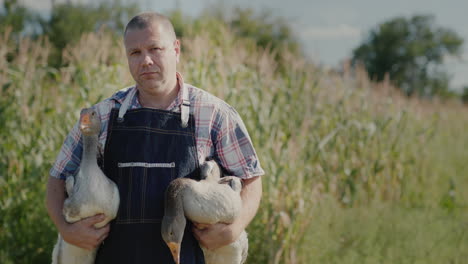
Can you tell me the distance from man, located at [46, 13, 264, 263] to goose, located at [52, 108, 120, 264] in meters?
0.04

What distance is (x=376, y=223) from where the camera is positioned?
195 inches

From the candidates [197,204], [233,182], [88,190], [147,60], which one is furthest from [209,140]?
[88,190]

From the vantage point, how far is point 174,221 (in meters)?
1.93

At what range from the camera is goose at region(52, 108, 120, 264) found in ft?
6.33

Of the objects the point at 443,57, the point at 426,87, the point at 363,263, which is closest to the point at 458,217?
the point at 363,263

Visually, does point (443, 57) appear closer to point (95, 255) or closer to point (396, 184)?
point (396, 184)

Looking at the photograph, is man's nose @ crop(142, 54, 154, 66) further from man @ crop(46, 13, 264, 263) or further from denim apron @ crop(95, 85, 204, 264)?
denim apron @ crop(95, 85, 204, 264)

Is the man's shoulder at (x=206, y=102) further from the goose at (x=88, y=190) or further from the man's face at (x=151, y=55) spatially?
the goose at (x=88, y=190)

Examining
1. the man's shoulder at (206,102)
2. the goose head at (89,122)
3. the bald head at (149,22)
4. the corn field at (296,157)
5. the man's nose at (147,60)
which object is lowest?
the corn field at (296,157)

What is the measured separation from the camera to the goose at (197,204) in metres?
1.92

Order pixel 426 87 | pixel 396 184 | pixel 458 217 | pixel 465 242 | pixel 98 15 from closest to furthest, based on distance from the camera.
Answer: pixel 465 242 → pixel 458 217 → pixel 396 184 → pixel 98 15 → pixel 426 87

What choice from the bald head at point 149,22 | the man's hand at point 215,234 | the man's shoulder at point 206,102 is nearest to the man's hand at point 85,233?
the man's hand at point 215,234

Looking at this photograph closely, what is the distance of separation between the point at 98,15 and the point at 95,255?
84.8 feet

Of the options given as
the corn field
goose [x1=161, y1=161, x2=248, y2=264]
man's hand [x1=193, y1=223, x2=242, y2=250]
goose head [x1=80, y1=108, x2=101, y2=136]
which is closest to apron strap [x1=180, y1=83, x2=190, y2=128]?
goose [x1=161, y1=161, x2=248, y2=264]
